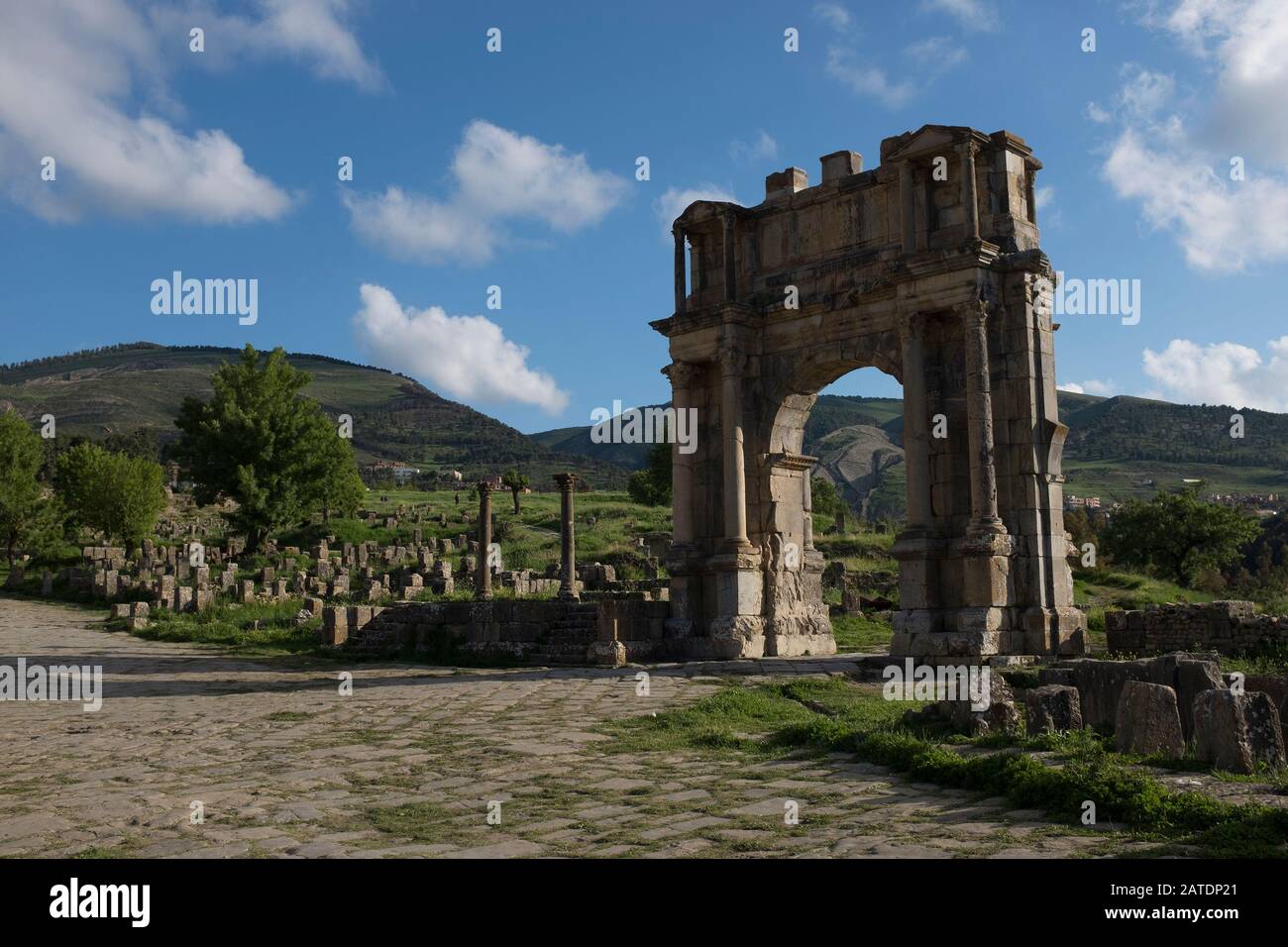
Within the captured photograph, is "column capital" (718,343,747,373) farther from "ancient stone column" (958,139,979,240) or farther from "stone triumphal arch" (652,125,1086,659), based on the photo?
"ancient stone column" (958,139,979,240)

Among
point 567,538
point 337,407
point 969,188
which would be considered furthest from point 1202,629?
point 337,407

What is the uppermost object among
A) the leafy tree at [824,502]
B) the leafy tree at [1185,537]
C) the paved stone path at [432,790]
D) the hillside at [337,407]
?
the hillside at [337,407]

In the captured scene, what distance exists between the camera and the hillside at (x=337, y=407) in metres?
124

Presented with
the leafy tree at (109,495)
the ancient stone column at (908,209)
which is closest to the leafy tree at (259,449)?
the leafy tree at (109,495)

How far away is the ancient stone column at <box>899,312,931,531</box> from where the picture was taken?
17.1 metres

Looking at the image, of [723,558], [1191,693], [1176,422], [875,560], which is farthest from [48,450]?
[1176,422]

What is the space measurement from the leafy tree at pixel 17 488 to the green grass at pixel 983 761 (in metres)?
37.7

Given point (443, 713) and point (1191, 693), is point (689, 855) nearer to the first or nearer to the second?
point (1191, 693)

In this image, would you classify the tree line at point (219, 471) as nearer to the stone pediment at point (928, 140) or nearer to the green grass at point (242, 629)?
the green grass at point (242, 629)

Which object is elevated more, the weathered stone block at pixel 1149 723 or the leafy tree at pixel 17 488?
the leafy tree at pixel 17 488

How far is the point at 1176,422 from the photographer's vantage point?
120 meters

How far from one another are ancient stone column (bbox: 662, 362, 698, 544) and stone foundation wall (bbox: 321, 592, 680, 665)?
1.44m

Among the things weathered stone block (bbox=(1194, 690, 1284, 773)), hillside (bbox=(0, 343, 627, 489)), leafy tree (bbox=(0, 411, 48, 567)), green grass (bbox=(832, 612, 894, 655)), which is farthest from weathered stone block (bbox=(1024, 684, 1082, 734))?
hillside (bbox=(0, 343, 627, 489))

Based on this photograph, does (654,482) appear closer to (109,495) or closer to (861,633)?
(109,495)
